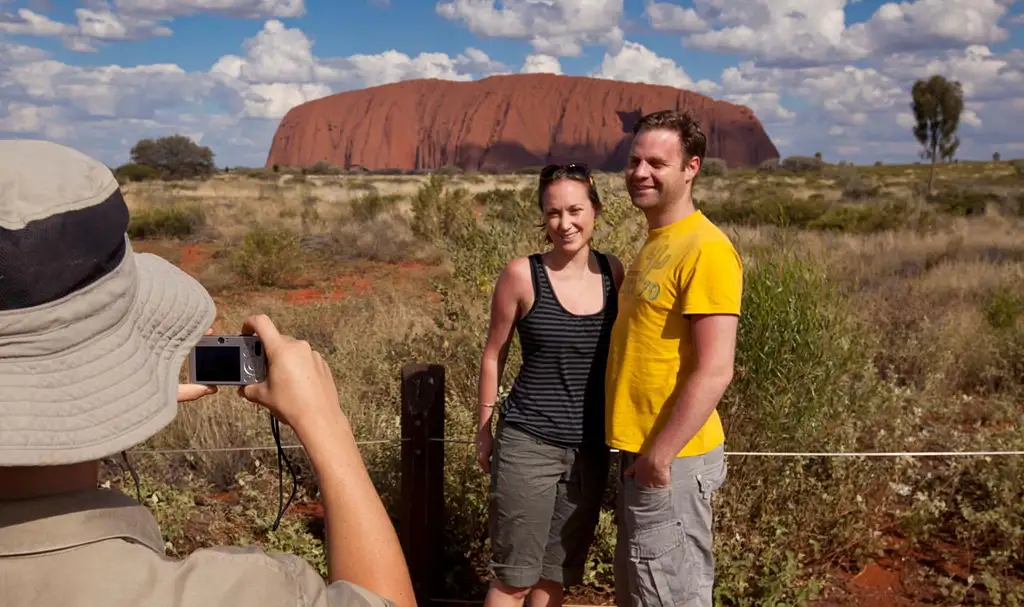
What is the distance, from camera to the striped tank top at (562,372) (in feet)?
8.53

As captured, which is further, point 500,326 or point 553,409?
point 500,326

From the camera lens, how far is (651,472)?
2332 millimetres

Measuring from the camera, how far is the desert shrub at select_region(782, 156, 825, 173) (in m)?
57.8

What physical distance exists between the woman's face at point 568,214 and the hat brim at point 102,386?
177 centimetres

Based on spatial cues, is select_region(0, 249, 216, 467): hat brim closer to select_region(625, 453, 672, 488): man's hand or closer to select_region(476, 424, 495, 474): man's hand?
select_region(625, 453, 672, 488): man's hand

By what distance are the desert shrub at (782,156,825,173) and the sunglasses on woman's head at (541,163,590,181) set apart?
189 feet

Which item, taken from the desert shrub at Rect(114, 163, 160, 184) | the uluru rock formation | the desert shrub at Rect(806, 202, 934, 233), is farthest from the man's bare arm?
the uluru rock formation

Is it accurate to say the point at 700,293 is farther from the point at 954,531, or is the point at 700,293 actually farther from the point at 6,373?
the point at 954,531

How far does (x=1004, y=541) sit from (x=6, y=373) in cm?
395

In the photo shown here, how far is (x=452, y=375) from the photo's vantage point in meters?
5.14

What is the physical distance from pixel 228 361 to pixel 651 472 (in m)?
1.31

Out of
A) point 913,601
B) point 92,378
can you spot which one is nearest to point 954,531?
point 913,601

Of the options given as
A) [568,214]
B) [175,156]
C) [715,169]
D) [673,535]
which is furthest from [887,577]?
[175,156]

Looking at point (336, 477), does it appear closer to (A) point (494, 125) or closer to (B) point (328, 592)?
(B) point (328, 592)
